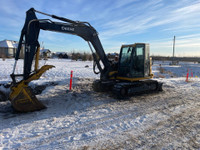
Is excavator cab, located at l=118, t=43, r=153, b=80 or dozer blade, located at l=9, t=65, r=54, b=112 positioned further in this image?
excavator cab, located at l=118, t=43, r=153, b=80

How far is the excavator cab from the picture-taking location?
25.0 feet

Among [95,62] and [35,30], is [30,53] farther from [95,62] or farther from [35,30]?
[95,62]

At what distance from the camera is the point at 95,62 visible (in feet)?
26.4

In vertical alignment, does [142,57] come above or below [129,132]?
above

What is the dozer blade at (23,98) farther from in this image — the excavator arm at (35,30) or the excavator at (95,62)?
the excavator arm at (35,30)

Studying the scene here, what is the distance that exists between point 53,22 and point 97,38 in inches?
91.8

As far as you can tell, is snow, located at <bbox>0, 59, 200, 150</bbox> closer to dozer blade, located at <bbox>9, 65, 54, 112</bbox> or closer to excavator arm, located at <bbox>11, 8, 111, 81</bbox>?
dozer blade, located at <bbox>9, 65, 54, 112</bbox>

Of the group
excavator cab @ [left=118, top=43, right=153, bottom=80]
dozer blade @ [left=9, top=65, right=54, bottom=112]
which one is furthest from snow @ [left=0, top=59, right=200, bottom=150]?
excavator cab @ [left=118, top=43, right=153, bottom=80]

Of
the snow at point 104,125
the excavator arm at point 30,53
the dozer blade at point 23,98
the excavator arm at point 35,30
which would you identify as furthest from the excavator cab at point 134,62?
the dozer blade at point 23,98

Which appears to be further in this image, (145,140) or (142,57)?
(142,57)

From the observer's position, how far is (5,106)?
600 centimetres

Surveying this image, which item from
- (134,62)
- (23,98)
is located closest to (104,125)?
(23,98)

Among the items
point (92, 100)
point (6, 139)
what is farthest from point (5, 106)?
point (92, 100)

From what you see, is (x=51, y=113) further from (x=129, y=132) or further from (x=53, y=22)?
(x=53, y=22)
